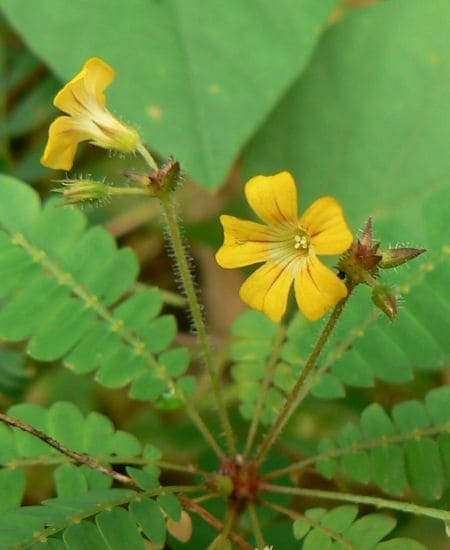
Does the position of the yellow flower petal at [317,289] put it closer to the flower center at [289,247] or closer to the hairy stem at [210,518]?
the flower center at [289,247]

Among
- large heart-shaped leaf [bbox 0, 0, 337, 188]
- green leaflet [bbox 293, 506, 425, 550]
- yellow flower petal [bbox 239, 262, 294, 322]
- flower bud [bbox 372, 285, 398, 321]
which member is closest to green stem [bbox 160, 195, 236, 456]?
yellow flower petal [bbox 239, 262, 294, 322]

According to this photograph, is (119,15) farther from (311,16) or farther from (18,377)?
(18,377)

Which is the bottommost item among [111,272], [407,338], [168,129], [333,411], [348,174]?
[407,338]

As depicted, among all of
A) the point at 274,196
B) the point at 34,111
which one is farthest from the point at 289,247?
the point at 34,111

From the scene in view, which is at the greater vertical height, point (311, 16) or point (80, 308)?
point (311, 16)

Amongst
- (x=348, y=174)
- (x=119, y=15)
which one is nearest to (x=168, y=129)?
(x=119, y=15)

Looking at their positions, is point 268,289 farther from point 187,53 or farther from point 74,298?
point 187,53

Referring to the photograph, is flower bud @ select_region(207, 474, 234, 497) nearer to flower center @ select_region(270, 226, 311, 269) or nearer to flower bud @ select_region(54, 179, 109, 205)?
flower center @ select_region(270, 226, 311, 269)

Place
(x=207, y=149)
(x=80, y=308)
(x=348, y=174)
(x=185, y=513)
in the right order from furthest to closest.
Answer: (x=348, y=174) < (x=207, y=149) < (x=80, y=308) < (x=185, y=513)
